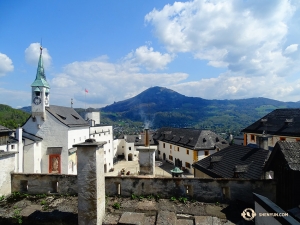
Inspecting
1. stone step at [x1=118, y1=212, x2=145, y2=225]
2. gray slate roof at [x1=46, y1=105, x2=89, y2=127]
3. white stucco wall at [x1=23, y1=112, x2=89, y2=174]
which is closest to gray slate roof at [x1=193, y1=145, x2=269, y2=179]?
stone step at [x1=118, y1=212, x2=145, y2=225]

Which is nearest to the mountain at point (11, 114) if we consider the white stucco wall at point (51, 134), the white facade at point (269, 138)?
the white stucco wall at point (51, 134)

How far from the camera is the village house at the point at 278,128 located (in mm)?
27344

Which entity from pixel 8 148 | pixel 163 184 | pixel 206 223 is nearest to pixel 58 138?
pixel 8 148

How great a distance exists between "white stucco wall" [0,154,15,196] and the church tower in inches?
797

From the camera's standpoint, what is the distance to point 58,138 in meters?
26.7

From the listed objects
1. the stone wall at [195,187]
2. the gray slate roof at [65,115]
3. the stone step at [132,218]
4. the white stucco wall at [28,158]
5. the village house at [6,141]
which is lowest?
the white stucco wall at [28,158]

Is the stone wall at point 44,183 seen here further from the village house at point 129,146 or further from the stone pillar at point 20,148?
the village house at point 129,146

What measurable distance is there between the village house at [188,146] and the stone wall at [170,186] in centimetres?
2743

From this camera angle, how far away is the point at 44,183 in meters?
8.42

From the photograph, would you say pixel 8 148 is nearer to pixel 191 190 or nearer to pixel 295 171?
pixel 191 190

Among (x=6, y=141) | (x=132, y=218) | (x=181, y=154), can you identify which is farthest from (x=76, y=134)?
(x=132, y=218)

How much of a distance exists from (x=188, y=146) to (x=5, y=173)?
31.5 meters

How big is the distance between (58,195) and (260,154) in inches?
470

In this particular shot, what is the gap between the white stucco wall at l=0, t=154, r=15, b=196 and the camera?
8.08m
